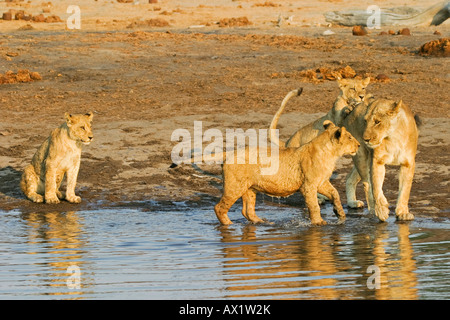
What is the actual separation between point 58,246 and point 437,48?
11.4 m

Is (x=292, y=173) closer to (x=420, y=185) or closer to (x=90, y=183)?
(x=420, y=185)

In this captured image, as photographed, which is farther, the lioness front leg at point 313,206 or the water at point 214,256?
the lioness front leg at point 313,206

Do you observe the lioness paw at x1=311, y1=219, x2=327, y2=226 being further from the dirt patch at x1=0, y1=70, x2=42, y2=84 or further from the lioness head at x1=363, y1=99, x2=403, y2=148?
the dirt patch at x1=0, y1=70, x2=42, y2=84

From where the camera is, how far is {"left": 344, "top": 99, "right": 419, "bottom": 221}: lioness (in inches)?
365

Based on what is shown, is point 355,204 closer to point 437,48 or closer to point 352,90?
point 352,90

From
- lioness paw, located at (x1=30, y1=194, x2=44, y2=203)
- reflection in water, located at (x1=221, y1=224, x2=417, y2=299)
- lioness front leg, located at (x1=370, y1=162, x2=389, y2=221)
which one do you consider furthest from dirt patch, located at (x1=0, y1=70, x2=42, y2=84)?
lioness front leg, located at (x1=370, y1=162, x2=389, y2=221)

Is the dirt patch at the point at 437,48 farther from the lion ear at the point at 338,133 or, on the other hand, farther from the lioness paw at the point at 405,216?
the lion ear at the point at 338,133

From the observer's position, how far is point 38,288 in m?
6.83

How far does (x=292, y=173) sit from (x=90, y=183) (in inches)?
131

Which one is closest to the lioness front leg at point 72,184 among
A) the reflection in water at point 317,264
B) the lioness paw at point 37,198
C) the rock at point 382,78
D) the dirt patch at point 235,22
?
the lioness paw at point 37,198

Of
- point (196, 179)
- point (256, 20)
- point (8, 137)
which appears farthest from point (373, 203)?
point (256, 20)

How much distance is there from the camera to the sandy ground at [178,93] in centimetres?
1193

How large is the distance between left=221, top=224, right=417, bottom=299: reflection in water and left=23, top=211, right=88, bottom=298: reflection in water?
1171 mm

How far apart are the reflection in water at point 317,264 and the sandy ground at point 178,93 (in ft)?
6.24
